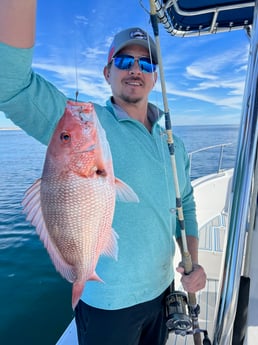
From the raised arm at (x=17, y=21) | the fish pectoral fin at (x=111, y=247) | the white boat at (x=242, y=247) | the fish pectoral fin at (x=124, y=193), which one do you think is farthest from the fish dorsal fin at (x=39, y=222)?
the white boat at (x=242, y=247)

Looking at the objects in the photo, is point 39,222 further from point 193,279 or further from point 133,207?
point 193,279

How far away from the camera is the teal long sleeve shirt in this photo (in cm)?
91

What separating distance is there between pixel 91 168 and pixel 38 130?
27cm

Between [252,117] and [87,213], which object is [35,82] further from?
[252,117]

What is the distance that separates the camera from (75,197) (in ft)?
2.47

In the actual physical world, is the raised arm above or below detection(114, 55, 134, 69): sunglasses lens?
below

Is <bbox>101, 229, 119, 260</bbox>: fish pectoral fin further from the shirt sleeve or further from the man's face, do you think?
the man's face

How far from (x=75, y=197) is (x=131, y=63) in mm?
690

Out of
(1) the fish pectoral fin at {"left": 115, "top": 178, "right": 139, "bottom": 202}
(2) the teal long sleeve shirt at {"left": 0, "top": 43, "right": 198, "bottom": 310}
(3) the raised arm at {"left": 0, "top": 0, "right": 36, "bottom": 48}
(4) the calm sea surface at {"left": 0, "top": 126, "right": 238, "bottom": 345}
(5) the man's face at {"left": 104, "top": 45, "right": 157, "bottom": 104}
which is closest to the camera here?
(3) the raised arm at {"left": 0, "top": 0, "right": 36, "bottom": 48}

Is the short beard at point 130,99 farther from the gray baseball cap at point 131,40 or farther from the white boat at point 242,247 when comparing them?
the white boat at point 242,247

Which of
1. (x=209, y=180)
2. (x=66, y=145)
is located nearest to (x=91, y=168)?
(x=66, y=145)

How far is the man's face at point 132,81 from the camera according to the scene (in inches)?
45.7

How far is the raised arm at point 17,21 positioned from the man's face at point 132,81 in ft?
1.66

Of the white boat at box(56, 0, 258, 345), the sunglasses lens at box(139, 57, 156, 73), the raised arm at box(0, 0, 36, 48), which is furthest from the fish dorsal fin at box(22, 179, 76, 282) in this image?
the sunglasses lens at box(139, 57, 156, 73)
